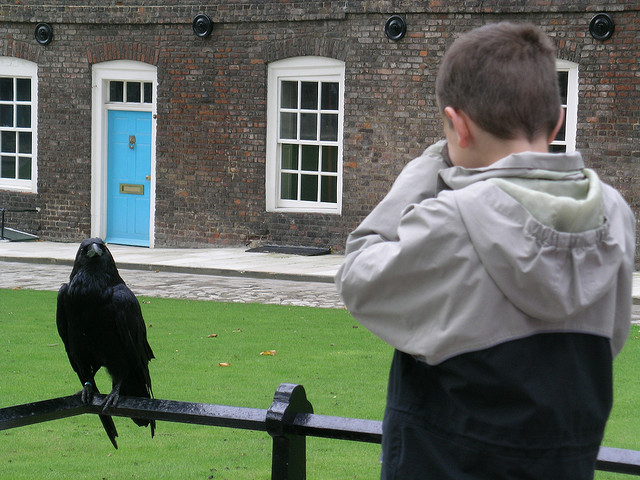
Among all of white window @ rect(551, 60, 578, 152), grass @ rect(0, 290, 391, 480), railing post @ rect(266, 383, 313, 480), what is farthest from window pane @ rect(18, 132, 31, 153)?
railing post @ rect(266, 383, 313, 480)

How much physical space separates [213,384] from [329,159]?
31.1 ft

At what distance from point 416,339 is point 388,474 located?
0.27 m

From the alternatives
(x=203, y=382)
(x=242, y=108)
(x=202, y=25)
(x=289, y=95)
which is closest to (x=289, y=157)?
(x=289, y=95)

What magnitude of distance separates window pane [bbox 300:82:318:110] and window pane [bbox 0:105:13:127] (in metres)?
5.86

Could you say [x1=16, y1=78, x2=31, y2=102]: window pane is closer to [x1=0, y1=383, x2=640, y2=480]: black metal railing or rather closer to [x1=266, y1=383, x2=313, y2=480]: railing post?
[x1=0, y1=383, x2=640, y2=480]: black metal railing

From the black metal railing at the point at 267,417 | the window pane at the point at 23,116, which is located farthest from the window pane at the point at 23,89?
the black metal railing at the point at 267,417

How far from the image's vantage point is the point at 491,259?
1523mm

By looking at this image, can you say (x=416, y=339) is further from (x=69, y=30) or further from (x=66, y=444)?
(x=69, y=30)

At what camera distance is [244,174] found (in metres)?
16.1

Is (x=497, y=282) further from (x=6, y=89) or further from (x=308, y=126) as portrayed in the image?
(x=6, y=89)

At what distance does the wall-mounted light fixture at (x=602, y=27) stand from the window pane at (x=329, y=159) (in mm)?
4532

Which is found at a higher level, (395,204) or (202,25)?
(202,25)

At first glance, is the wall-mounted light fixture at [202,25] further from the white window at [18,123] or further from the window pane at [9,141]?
the window pane at [9,141]

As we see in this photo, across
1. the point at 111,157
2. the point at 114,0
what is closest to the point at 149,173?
the point at 111,157
